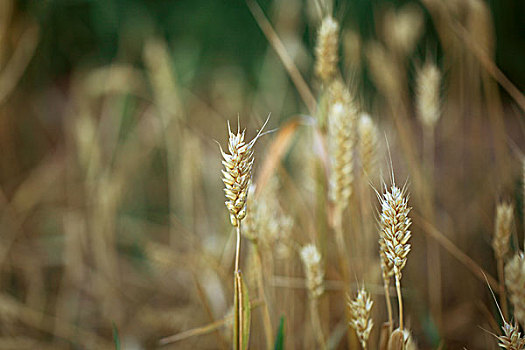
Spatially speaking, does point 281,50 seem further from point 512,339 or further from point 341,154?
point 512,339

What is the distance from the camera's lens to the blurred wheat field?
56 cm

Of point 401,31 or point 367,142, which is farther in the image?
point 401,31

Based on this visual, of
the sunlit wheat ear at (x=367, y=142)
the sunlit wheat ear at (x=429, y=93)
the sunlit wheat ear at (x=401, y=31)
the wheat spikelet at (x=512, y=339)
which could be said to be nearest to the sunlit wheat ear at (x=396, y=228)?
the wheat spikelet at (x=512, y=339)

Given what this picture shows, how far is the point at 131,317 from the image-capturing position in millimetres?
953

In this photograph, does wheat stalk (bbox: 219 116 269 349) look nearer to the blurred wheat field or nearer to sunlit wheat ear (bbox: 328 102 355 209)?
the blurred wheat field

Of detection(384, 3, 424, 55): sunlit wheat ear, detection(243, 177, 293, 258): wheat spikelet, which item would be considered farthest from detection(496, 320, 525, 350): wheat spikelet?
detection(384, 3, 424, 55): sunlit wheat ear

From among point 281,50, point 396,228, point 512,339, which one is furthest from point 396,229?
point 281,50

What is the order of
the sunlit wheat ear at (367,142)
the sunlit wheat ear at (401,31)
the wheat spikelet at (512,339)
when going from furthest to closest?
the sunlit wheat ear at (401,31) → the sunlit wheat ear at (367,142) → the wheat spikelet at (512,339)

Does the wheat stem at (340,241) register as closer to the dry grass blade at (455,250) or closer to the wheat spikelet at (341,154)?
the wheat spikelet at (341,154)

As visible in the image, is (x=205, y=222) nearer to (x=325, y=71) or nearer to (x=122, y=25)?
(x=325, y=71)

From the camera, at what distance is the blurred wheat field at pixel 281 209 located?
22.1 inches

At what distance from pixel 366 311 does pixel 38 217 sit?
3.68ft

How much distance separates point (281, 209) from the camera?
0.79m

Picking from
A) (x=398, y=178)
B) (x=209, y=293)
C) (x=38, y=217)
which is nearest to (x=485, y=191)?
(x=398, y=178)
